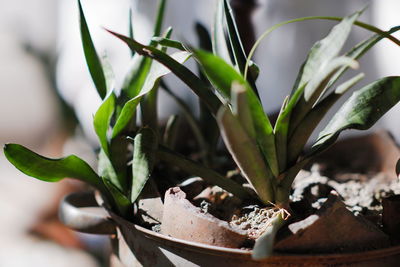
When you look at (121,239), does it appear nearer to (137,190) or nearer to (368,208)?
(137,190)

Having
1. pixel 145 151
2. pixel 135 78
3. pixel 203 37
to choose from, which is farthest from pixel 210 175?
pixel 203 37

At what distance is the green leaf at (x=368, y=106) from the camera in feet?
2.11

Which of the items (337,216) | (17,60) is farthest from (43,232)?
(337,216)

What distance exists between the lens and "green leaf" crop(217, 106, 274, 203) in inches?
21.2

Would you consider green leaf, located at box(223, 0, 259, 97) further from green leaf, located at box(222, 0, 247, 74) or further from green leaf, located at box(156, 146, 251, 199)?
green leaf, located at box(156, 146, 251, 199)

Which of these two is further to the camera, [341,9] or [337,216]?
[341,9]

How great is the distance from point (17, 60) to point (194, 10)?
68 centimetres

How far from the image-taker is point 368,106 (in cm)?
65

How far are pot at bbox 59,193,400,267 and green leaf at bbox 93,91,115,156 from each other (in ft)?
0.39

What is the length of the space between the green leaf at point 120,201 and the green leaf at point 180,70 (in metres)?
0.19

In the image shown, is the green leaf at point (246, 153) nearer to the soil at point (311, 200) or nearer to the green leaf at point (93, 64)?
the soil at point (311, 200)

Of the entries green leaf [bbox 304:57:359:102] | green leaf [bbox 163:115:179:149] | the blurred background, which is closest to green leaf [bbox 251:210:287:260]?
green leaf [bbox 304:57:359:102]

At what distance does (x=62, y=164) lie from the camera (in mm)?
715

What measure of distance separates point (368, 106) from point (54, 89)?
132 cm
